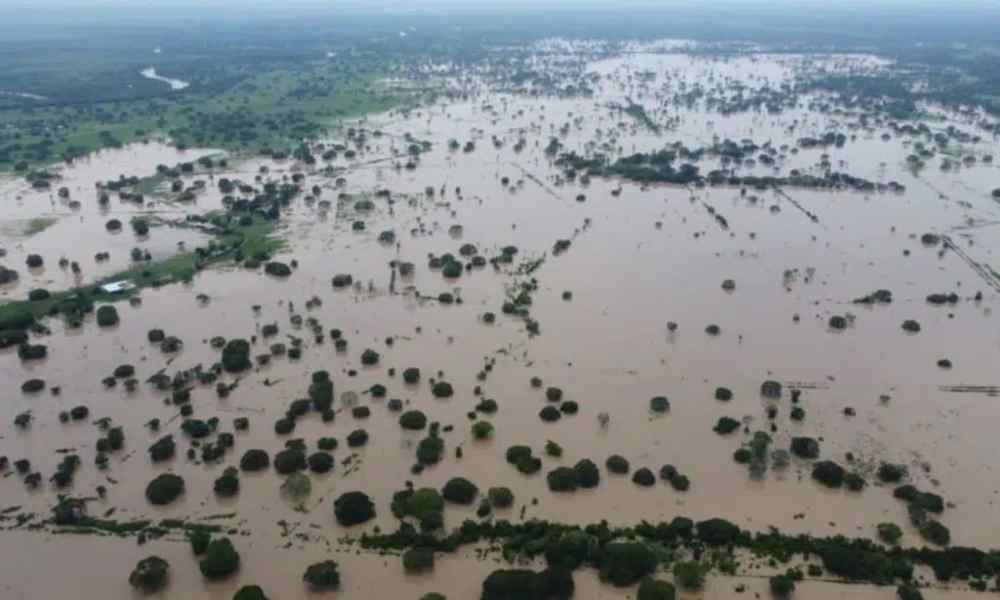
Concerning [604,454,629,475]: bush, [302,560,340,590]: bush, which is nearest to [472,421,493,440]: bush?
[604,454,629,475]: bush

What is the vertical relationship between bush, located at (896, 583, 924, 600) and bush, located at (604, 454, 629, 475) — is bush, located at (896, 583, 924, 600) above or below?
below

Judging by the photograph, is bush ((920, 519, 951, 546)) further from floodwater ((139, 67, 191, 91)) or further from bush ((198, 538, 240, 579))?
floodwater ((139, 67, 191, 91))

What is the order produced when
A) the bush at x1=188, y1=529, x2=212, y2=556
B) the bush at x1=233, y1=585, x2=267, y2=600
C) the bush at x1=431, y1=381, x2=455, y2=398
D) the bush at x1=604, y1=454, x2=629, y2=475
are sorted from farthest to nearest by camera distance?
1. the bush at x1=431, y1=381, x2=455, y2=398
2. the bush at x1=604, y1=454, x2=629, y2=475
3. the bush at x1=188, y1=529, x2=212, y2=556
4. the bush at x1=233, y1=585, x2=267, y2=600

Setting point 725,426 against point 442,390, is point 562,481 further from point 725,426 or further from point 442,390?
point 442,390

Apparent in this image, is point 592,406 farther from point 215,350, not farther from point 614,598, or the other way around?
point 215,350

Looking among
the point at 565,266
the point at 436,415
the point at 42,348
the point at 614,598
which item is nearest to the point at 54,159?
the point at 42,348

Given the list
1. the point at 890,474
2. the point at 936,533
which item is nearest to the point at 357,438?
the point at 890,474
